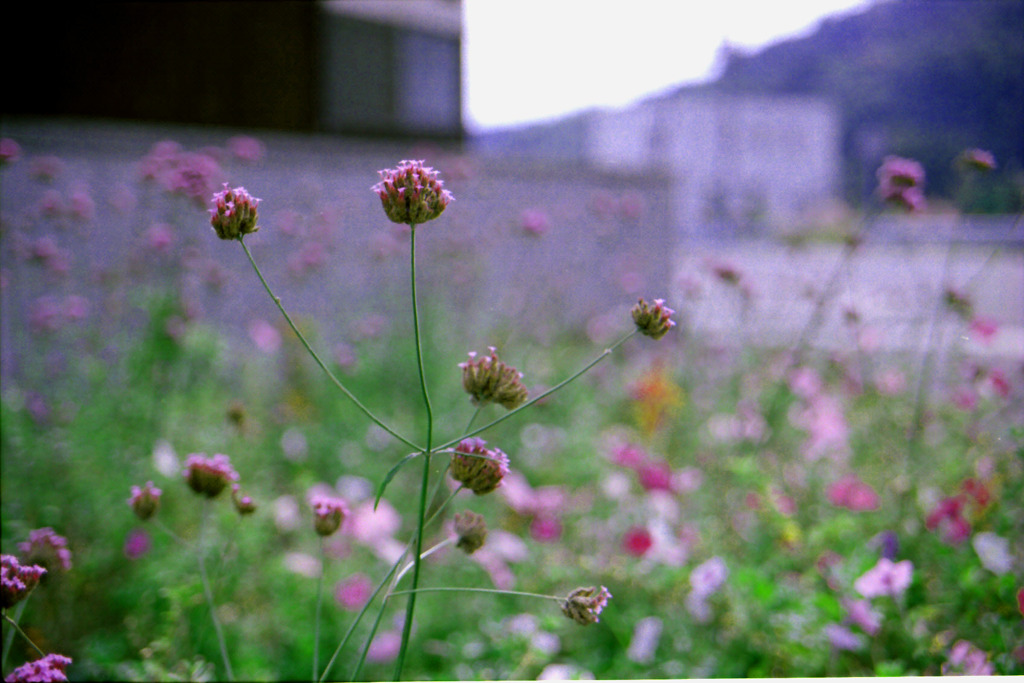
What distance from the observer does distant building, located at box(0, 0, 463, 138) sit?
4.35 m

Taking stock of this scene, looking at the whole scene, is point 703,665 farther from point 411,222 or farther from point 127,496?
point 127,496

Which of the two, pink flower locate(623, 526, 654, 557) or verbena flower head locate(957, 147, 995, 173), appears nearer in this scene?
verbena flower head locate(957, 147, 995, 173)

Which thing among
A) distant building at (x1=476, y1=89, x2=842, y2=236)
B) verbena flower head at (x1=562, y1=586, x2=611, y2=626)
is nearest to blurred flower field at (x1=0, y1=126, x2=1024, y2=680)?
verbena flower head at (x1=562, y1=586, x2=611, y2=626)

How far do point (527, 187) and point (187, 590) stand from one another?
186 inches

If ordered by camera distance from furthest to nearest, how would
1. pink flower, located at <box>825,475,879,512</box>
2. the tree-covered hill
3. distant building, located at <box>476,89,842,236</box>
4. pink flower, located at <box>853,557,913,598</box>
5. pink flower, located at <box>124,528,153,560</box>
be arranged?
distant building, located at <box>476,89,842,236</box>
the tree-covered hill
pink flower, located at <box>825,475,879,512</box>
pink flower, located at <box>124,528,153,560</box>
pink flower, located at <box>853,557,913,598</box>

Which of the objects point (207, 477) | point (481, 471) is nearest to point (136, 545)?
point (207, 477)

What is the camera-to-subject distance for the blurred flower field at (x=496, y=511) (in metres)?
1.28

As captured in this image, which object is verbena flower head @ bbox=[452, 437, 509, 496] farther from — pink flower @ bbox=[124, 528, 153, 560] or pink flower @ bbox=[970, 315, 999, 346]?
pink flower @ bbox=[970, 315, 999, 346]

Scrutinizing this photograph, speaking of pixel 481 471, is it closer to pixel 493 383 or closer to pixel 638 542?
pixel 493 383

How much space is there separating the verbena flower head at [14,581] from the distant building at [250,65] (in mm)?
4352

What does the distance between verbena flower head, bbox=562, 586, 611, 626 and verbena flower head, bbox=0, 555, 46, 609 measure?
536 millimetres

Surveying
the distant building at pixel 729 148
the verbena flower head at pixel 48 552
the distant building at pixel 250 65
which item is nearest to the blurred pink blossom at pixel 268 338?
the verbena flower head at pixel 48 552

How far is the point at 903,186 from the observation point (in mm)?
1453

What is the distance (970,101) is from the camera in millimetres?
2877
